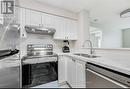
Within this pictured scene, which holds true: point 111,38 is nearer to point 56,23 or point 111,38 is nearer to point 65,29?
point 65,29

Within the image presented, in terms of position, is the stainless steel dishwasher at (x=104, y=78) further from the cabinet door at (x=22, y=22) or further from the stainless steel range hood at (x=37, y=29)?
the cabinet door at (x=22, y=22)

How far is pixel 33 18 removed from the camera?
2.18 meters

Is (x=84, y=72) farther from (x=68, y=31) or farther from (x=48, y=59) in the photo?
(x=68, y=31)

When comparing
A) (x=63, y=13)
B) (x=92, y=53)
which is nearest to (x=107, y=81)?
(x=92, y=53)

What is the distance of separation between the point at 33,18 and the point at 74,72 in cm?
170

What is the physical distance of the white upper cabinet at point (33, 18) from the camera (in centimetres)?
212

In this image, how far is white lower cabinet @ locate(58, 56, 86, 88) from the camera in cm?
148

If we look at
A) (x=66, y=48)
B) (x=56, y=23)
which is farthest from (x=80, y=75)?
(x=56, y=23)

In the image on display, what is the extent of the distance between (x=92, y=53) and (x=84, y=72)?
0.74 meters

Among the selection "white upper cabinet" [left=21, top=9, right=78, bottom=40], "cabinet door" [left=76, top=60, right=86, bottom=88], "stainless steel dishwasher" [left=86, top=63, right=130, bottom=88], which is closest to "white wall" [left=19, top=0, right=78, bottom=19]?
"white upper cabinet" [left=21, top=9, right=78, bottom=40]

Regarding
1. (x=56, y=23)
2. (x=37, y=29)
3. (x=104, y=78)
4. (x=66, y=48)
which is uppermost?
(x=56, y=23)

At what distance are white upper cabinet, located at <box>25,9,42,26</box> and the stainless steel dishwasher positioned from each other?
1.68 meters

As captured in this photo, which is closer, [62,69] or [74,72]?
[74,72]

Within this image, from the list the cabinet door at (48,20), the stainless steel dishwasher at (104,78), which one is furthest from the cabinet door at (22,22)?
the stainless steel dishwasher at (104,78)
